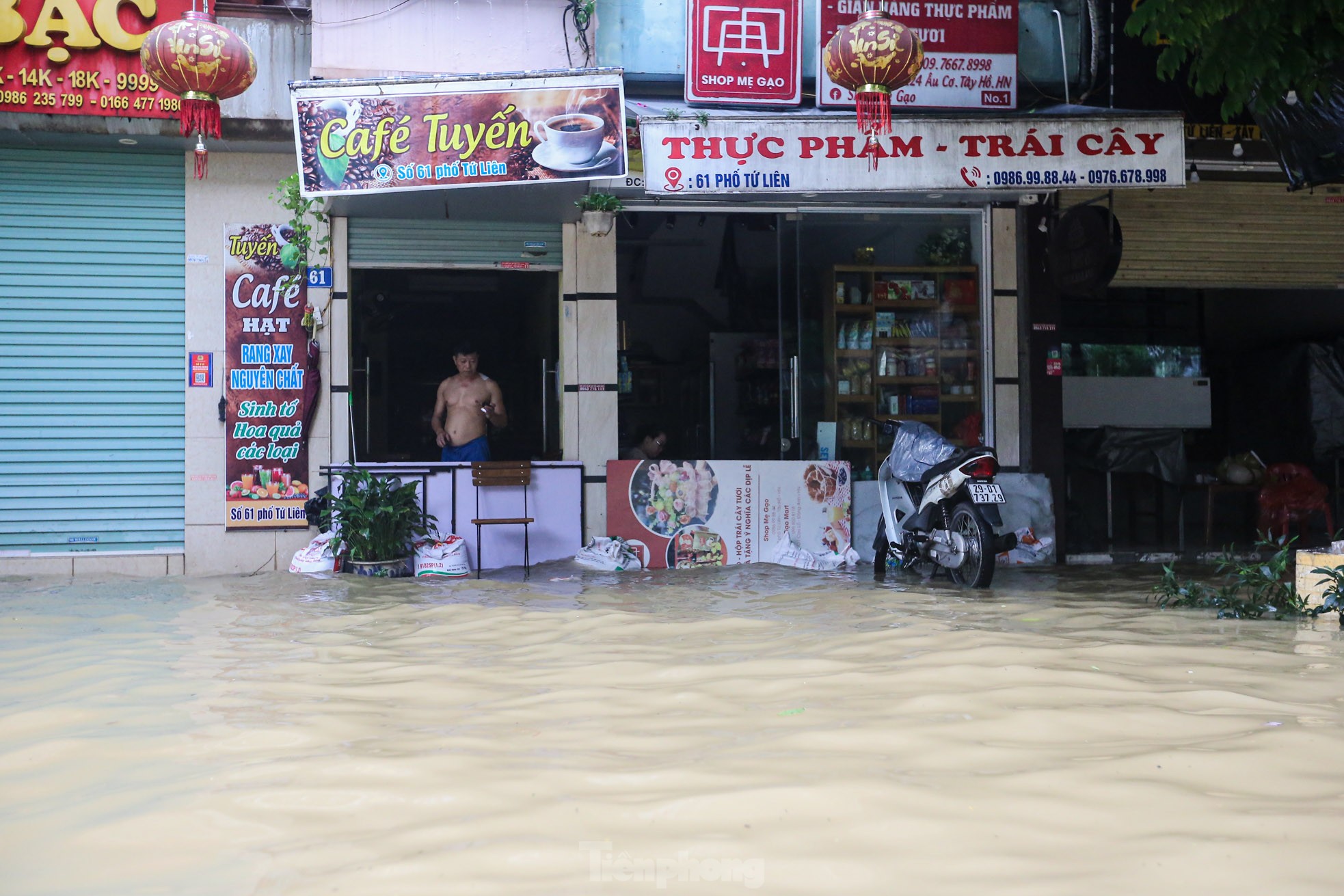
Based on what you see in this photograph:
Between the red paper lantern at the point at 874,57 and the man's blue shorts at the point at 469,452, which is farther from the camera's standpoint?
the man's blue shorts at the point at 469,452

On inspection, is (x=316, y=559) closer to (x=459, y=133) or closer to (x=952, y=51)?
(x=459, y=133)

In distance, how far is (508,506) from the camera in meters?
8.43

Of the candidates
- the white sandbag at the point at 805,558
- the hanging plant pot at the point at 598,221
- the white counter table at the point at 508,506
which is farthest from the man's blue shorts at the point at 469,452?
the white sandbag at the point at 805,558

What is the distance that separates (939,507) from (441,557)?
3.74 metres

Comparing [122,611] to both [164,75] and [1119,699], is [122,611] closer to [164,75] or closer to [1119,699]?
[164,75]

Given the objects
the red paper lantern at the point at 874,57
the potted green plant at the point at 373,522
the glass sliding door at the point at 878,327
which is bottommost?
the potted green plant at the point at 373,522

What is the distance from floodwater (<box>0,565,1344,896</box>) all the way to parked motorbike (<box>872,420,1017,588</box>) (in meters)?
1.83

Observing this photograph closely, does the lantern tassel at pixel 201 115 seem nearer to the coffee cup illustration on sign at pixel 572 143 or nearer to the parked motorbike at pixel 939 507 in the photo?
the coffee cup illustration on sign at pixel 572 143

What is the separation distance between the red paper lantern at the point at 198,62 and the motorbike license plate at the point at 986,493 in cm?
525

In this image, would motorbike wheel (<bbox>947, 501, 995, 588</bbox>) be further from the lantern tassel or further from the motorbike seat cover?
the lantern tassel

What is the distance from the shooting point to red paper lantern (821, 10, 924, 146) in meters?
6.27

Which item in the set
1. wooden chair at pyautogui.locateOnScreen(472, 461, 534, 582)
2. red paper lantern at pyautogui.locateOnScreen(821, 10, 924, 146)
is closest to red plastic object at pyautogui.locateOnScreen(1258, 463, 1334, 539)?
red paper lantern at pyautogui.locateOnScreen(821, 10, 924, 146)

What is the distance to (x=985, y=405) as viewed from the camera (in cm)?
917

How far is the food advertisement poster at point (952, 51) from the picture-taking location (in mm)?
8500
